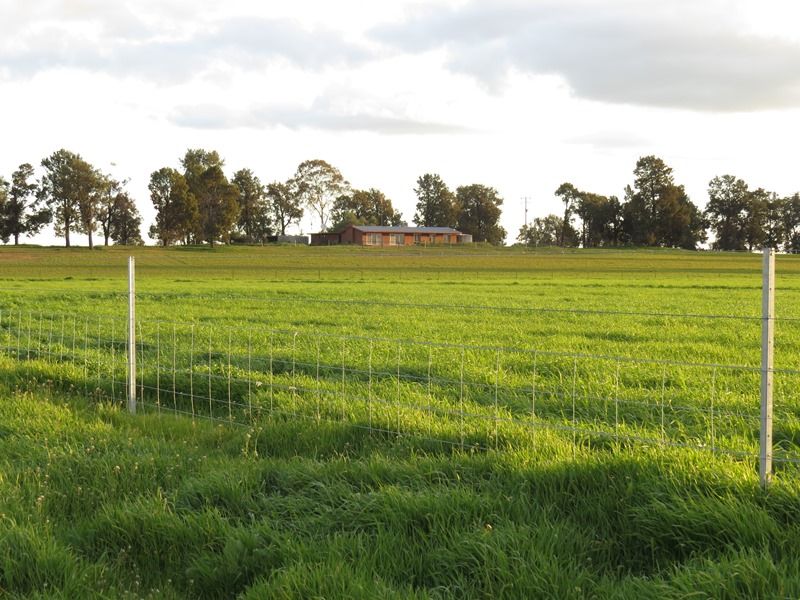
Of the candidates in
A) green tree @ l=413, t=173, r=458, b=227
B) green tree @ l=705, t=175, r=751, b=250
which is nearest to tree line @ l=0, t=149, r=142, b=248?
green tree @ l=413, t=173, r=458, b=227

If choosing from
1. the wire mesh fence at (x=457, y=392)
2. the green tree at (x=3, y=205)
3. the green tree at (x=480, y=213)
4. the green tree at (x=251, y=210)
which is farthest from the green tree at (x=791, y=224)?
the wire mesh fence at (x=457, y=392)

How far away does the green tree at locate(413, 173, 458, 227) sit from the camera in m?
140

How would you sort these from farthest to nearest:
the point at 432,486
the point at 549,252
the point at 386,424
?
the point at 549,252 → the point at 386,424 → the point at 432,486

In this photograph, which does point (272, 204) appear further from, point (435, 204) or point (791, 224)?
point (791, 224)

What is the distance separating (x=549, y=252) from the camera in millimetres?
106500

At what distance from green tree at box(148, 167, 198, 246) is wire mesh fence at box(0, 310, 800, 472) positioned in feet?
302

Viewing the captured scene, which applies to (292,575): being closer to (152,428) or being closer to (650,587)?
(650,587)

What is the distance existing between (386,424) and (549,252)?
10176cm

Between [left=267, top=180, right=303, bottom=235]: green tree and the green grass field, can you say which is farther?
[left=267, top=180, right=303, bottom=235]: green tree

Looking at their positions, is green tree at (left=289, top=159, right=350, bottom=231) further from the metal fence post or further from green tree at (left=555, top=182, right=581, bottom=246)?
the metal fence post

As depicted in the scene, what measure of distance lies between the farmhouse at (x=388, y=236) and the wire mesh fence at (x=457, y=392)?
10820 cm

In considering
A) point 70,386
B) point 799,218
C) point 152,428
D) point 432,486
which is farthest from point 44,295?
point 799,218

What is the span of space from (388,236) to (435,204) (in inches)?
810

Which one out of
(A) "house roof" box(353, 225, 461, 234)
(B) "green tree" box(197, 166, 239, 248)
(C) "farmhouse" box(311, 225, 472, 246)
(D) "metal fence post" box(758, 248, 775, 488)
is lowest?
(D) "metal fence post" box(758, 248, 775, 488)
